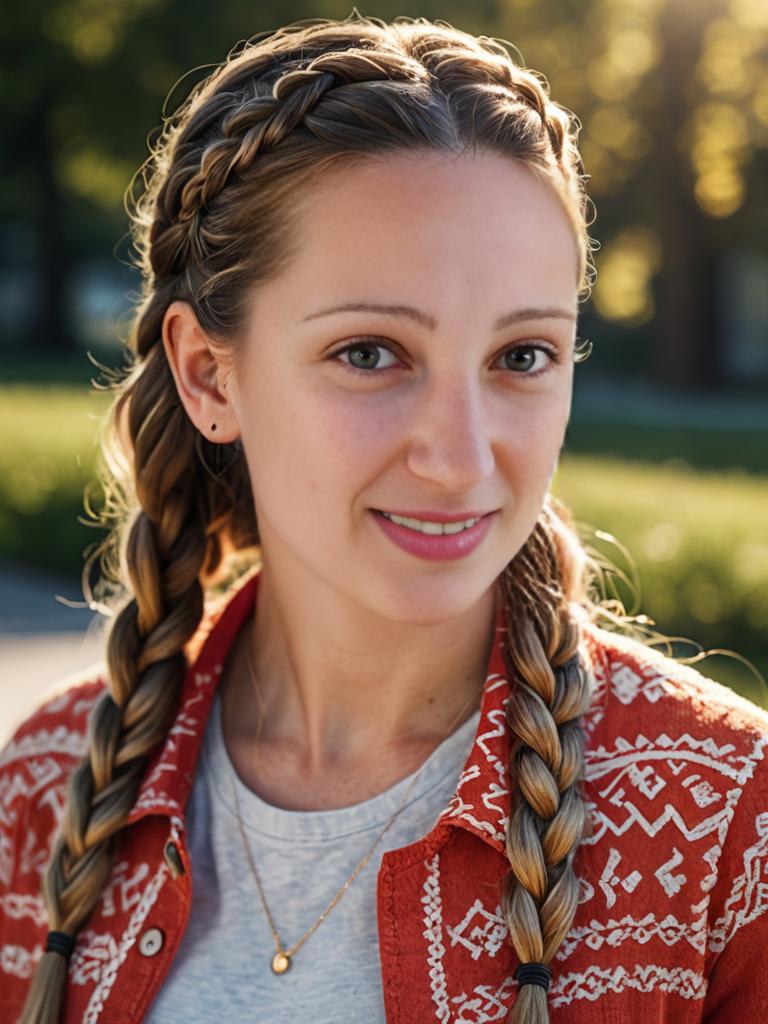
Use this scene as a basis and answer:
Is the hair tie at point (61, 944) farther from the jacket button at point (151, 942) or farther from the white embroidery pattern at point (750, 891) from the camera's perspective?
the white embroidery pattern at point (750, 891)

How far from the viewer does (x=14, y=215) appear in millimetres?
36125

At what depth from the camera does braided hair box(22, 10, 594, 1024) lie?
6.43 feet

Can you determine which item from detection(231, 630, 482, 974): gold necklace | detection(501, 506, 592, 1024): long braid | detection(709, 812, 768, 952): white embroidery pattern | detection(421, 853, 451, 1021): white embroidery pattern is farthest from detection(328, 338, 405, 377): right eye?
detection(709, 812, 768, 952): white embroidery pattern

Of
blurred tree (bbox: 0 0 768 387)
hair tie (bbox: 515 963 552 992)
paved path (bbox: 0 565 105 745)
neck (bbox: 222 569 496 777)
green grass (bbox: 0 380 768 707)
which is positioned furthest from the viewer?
blurred tree (bbox: 0 0 768 387)

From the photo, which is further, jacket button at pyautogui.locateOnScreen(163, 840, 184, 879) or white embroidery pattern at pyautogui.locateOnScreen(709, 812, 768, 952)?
jacket button at pyautogui.locateOnScreen(163, 840, 184, 879)

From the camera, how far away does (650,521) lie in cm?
673

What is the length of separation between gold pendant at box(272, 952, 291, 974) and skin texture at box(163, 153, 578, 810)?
24 centimetres

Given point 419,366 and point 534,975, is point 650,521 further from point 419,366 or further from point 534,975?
point 534,975

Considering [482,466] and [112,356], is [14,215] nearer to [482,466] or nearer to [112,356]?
[112,356]

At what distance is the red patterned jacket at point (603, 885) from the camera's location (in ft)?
5.99

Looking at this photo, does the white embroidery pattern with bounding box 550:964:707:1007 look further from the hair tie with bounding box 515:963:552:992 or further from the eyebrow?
the eyebrow

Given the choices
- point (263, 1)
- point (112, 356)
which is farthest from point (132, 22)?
point (112, 356)

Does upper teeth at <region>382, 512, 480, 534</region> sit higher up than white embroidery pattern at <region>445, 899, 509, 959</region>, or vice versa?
upper teeth at <region>382, 512, 480, 534</region>

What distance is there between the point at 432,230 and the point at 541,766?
0.74 metres
